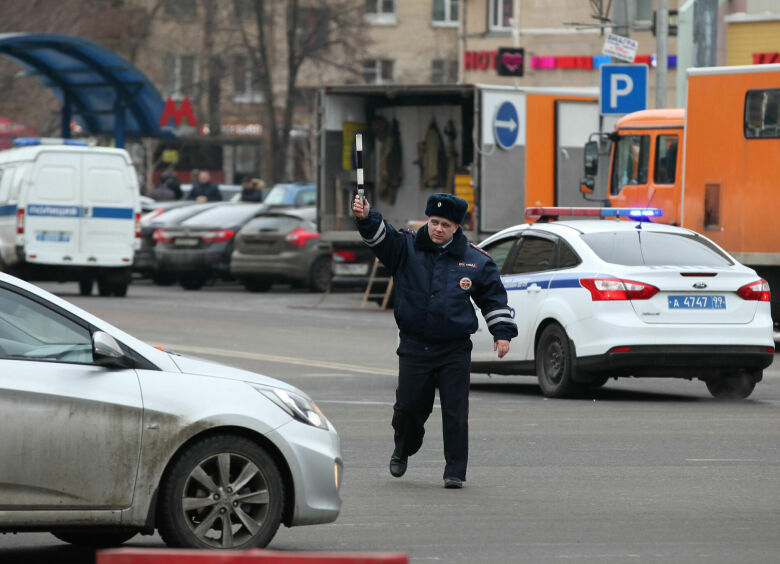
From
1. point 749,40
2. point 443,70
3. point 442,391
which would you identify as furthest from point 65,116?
point 443,70

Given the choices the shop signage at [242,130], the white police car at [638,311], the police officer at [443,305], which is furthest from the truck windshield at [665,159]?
the shop signage at [242,130]

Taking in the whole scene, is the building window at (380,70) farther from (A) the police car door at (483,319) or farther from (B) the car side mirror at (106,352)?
(B) the car side mirror at (106,352)

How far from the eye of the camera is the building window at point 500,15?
55.4 m

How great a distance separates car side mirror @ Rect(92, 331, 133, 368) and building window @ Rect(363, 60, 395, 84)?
64489 mm

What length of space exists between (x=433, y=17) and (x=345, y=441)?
60.7 meters

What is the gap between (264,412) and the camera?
7145 millimetres

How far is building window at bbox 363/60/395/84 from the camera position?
233 feet

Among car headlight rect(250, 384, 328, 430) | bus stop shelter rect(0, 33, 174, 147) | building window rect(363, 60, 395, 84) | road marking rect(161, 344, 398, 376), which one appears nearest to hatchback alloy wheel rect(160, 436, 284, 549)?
car headlight rect(250, 384, 328, 430)

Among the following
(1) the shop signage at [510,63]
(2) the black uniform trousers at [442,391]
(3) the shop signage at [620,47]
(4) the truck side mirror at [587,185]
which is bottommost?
(2) the black uniform trousers at [442,391]

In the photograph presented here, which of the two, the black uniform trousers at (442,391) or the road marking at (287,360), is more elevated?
the black uniform trousers at (442,391)

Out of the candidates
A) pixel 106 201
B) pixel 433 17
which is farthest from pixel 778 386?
pixel 433 17

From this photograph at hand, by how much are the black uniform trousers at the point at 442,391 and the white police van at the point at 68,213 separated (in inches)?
715

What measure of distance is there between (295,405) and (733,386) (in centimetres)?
788

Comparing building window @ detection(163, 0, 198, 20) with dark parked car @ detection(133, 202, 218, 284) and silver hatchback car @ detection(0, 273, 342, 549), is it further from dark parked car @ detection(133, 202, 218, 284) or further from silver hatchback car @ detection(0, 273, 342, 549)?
silver hatchback car @ detection(0, 273, 342, 549)
